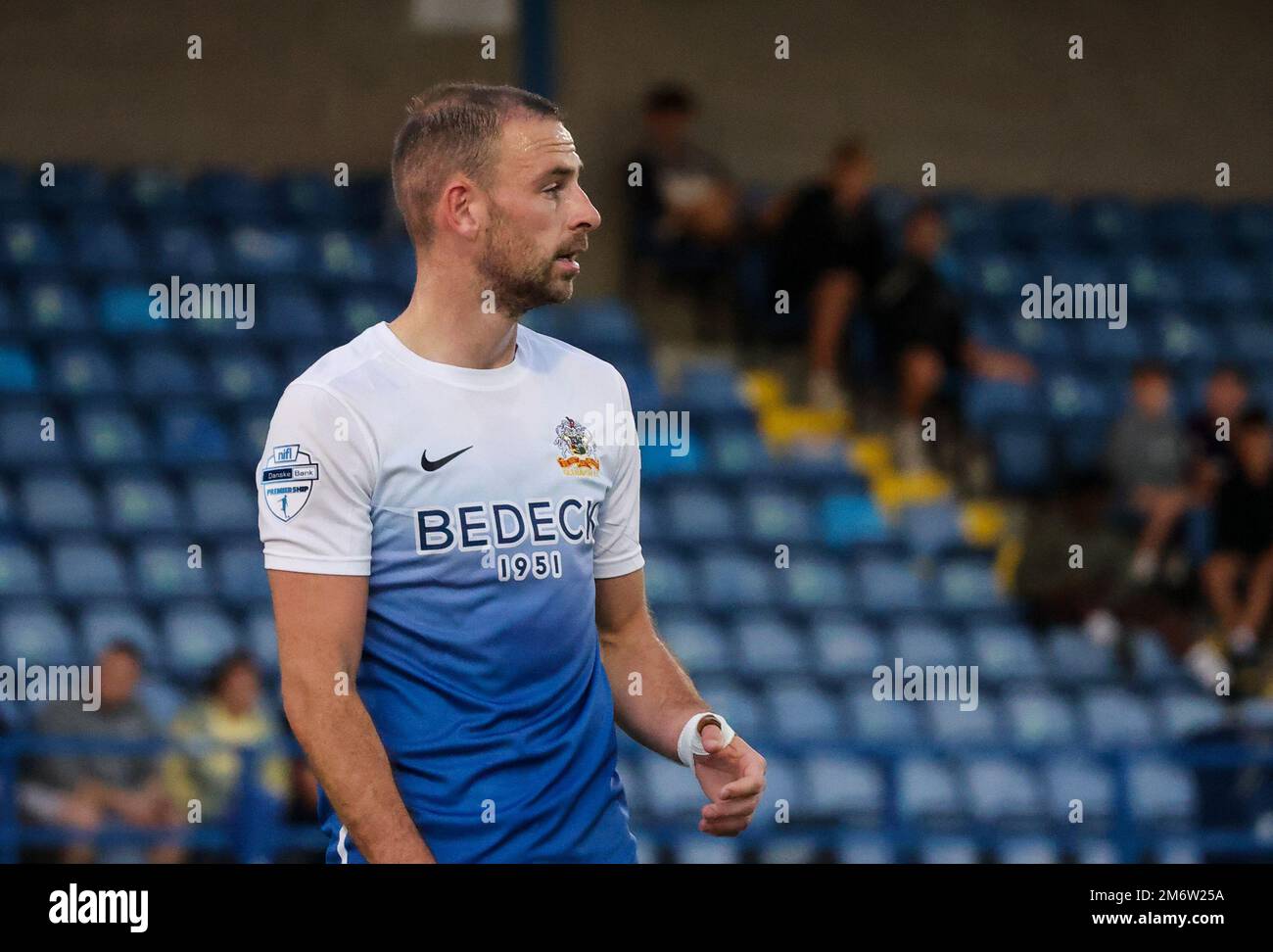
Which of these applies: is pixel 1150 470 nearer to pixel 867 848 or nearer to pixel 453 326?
pixel 867 848

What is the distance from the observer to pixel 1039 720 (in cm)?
836

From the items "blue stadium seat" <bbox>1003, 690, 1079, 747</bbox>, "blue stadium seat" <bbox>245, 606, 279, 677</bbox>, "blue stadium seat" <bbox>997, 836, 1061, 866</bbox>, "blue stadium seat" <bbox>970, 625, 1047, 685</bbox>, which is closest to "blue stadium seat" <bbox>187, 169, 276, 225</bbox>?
"blue stadium seat" <bbox>245, 606, 279, 677</bbox>

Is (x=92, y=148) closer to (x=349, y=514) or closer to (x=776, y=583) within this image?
(x=776, y=583)

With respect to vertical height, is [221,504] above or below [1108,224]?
below

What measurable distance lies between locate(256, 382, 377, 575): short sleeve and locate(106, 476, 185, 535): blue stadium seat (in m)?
5.42

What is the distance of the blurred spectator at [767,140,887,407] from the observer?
918 cm

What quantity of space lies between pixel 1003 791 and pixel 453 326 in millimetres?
5532

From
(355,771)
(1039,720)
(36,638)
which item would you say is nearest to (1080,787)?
(1039,720)

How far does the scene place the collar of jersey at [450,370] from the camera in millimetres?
2752

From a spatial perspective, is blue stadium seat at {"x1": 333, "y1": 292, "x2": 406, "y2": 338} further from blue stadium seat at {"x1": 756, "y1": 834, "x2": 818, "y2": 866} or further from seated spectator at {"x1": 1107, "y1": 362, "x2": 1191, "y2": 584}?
seated spectator at {"x1": 1107, "y1": 362, "x2": 1191, "y2": 584}

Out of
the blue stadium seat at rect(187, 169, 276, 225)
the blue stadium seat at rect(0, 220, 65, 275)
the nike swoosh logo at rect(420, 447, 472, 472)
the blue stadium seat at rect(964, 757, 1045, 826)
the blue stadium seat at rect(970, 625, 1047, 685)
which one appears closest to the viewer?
the nike swoosh logo at rect(420, 447, 472, 472)

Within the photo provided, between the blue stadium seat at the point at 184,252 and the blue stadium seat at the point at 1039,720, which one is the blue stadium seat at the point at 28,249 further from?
the blue stadium seat at the point at 1039,720
